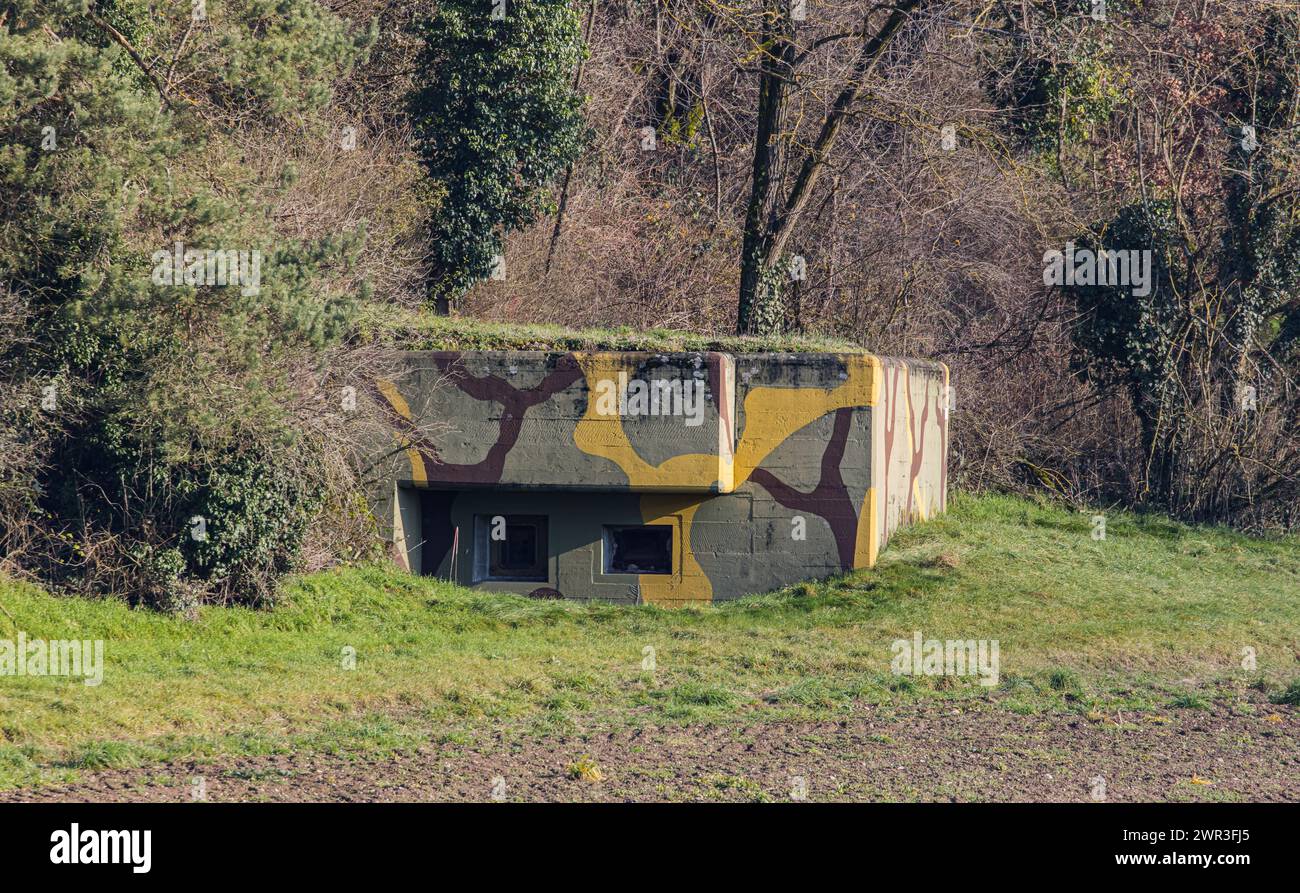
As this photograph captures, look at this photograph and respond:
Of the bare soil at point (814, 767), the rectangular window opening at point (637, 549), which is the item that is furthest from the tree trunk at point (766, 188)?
the bare soil at point (814, 767)

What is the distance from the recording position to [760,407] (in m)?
16.2

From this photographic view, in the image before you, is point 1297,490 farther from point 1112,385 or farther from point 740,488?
point 740,488

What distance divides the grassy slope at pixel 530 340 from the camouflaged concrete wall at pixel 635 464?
1.17 feet

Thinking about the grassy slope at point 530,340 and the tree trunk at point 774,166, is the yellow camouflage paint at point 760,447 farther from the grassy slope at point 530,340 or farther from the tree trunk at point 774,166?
the tree trunk at point 774,166

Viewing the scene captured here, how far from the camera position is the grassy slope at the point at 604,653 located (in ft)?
34.6

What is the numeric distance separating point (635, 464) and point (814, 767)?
258 inches

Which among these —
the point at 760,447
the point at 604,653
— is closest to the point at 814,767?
the point at 604,653

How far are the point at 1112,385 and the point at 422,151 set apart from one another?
11.9 m

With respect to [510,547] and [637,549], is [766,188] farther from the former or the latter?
[510,547]

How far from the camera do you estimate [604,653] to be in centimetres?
1341

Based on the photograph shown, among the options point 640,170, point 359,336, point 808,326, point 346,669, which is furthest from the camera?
point 640,170

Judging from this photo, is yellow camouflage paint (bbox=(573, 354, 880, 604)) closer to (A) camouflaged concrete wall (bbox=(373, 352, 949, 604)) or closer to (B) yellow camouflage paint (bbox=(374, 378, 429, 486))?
(A) camouflaged concrete wall (bbox=(373, 352, 949, 604))

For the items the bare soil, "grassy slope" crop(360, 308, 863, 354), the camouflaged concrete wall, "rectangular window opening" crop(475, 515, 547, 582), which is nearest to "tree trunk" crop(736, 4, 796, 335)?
"grassy slope" crop(360, 308, 863, 354)

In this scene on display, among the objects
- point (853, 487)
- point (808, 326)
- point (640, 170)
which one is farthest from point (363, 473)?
point (640, 170)
